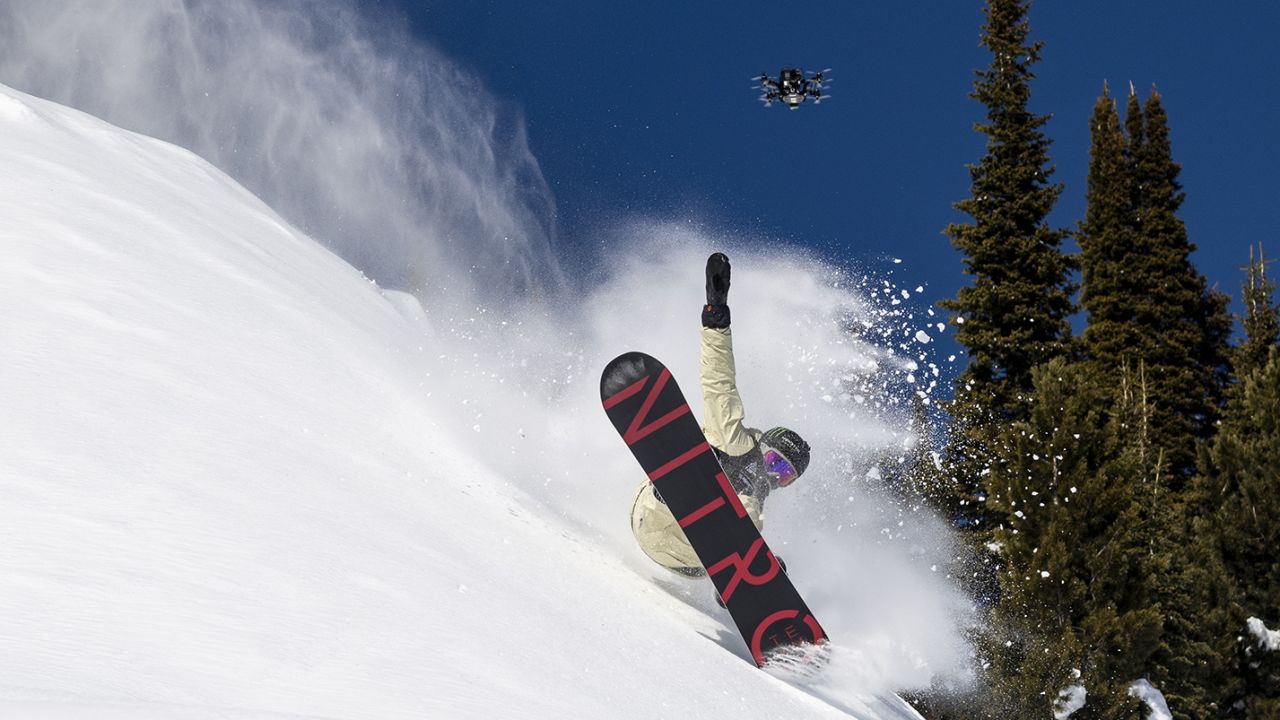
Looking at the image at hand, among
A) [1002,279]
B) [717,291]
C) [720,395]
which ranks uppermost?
[1002,279]

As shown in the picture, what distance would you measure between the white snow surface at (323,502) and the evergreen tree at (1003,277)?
906 cm

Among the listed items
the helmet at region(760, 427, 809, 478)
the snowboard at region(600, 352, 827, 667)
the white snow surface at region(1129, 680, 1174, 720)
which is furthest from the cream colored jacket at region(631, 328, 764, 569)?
the white snow surface at region(1129, 680, 1174, 720)

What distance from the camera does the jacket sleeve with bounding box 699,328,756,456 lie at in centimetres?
757

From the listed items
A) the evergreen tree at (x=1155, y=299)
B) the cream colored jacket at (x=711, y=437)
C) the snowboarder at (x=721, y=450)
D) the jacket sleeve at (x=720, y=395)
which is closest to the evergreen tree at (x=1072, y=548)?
the snowboarder at (x=721, y=450)

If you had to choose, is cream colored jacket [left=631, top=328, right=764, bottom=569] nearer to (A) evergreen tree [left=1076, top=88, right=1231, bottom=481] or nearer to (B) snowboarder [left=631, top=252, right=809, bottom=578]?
(B) snowboarder [left=631, top=252, right=809, bottom=578]

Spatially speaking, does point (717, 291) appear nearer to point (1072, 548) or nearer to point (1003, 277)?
point (1072, 548)

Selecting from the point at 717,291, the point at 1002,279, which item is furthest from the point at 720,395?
the point at 1002,279

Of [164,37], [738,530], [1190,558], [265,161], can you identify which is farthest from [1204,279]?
[738,530]

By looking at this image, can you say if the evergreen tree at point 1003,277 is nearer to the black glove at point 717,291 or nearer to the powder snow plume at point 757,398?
the powder snow plume at point 757,398

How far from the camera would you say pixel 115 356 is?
5754 mm

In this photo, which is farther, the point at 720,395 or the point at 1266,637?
the point at 1266,637

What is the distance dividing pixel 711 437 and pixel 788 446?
2.16ft

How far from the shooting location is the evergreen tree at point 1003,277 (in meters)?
20.6

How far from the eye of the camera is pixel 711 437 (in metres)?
7.67
